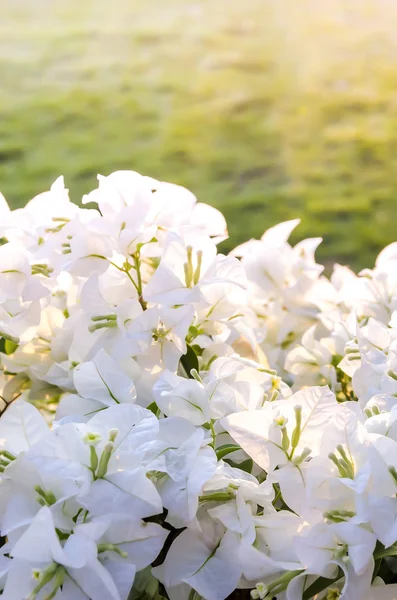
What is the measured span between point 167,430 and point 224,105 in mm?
1654

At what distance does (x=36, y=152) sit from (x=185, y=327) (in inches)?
56.2

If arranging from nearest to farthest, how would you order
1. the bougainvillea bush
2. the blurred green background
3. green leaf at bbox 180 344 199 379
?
the bougainvillea bush → green leaf at bbox 180 344 199 379 → the blurred green background

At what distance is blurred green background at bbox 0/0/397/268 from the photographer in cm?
169

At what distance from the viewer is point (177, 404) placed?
0.36 metres

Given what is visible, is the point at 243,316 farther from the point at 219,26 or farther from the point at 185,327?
the point at 219,26

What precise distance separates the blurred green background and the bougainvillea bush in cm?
113

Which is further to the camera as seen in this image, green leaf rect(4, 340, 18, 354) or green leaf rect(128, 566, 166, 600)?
green leaf rect(4, 340, 18, 354)

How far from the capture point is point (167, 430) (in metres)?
0.34

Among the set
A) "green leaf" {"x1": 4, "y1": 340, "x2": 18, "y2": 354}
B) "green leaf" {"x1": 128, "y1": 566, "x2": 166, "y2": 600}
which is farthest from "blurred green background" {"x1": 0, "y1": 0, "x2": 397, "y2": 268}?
"green leaf" {"x1": 128, "y1": 566, "x2": 166, "y2": 600}

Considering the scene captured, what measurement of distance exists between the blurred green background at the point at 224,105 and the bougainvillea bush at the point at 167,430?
1134mm

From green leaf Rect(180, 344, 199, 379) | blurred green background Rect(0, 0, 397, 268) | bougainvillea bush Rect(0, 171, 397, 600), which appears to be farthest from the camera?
blurred green background Rect(0, 0, 397, 268)

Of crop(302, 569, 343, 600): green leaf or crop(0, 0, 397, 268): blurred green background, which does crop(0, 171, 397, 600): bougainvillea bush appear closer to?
crop(302, 569, 343, 600): green leaf

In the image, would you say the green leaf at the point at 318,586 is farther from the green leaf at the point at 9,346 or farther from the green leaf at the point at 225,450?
the green leaf at the point at 9,346

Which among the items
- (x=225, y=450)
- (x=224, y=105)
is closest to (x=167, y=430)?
(x=225, y=450)
